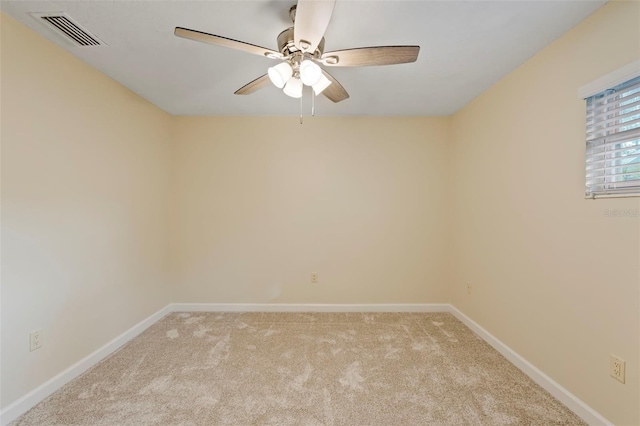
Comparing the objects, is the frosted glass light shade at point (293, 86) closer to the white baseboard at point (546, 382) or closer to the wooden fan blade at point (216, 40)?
the wooden fan blade at point (216, 40)

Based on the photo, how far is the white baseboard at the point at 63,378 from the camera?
155 cm

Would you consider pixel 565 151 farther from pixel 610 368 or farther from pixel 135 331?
pixel 135 331

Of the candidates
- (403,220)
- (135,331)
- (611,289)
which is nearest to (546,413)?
(611,289)

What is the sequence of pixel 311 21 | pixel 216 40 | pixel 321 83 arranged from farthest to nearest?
pixel 321 83
pixel 216 40
pixel 311 21

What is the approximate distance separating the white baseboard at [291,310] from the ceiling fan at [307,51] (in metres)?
2.23

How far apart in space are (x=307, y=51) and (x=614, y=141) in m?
1.70

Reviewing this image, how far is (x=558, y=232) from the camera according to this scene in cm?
173

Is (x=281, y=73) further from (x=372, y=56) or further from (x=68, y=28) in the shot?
(x=68, y=28)

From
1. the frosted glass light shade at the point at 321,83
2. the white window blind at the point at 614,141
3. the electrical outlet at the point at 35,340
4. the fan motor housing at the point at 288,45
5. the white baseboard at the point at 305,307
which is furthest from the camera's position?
the white baseboard at the point at 305,307

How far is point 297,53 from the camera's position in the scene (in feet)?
4.80

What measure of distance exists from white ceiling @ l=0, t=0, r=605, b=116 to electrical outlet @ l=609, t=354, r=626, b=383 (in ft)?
6.22

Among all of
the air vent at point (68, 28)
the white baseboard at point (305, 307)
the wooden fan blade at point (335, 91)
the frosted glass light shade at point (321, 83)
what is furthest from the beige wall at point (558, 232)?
the air vent at point (68, 28)

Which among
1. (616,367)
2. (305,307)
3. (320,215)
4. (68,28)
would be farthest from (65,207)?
(616,367)

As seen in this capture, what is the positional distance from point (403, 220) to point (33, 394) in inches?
131
